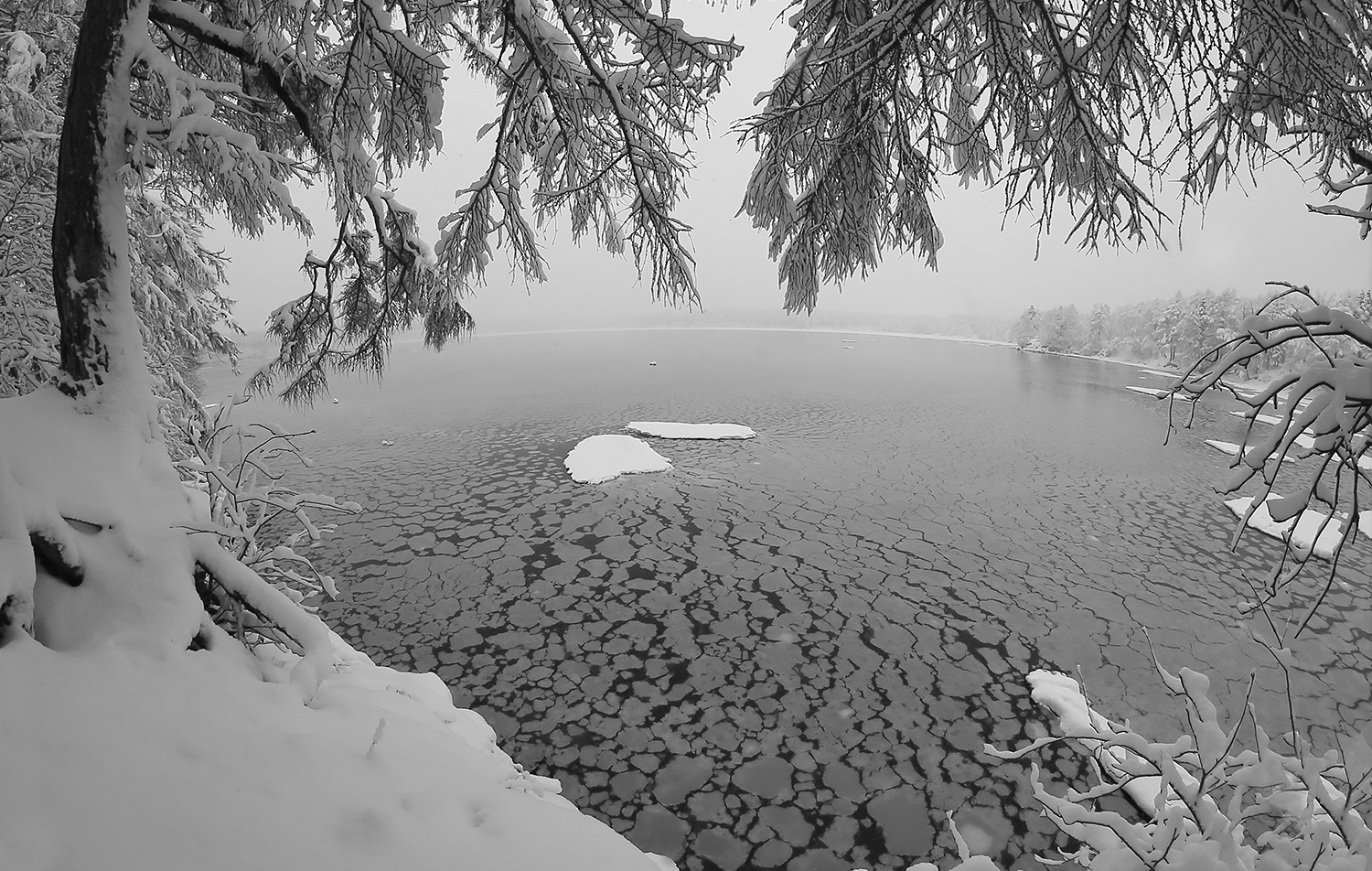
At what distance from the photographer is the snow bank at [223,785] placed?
5.91ft

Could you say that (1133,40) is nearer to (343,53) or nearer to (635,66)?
(635,66)

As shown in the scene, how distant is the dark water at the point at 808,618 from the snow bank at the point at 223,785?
3.14 m

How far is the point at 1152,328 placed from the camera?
177 ft

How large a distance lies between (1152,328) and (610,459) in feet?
201

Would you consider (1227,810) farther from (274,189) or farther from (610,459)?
(610,459)

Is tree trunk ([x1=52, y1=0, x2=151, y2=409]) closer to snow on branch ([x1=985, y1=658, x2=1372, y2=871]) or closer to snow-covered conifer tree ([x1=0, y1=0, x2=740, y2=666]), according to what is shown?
snow-covered conifer tree ([x1=0, y1=0, x2=740, y2=666])

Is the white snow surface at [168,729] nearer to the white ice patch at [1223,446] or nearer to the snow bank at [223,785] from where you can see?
the snow bank at [223,785]

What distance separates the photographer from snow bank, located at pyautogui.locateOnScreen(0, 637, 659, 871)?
180cm

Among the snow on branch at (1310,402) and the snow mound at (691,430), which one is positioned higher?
the snow on branch at (1310,402)

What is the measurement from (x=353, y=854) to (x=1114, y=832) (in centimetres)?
324

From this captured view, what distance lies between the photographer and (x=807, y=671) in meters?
7.48

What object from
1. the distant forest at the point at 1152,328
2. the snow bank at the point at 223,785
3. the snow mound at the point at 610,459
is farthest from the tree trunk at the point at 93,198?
the distant forest at the point at 1152,328

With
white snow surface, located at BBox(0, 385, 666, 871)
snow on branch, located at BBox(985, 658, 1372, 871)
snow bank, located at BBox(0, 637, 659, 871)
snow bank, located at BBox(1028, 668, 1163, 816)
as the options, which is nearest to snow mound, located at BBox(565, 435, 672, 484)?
snow bank, located at BBox(1028, 668, 1163, 816)

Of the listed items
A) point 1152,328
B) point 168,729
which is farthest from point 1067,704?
point 1152,328
